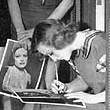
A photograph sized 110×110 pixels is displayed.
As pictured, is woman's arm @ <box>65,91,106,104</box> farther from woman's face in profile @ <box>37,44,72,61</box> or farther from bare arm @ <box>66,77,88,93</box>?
woman's face in profile @ <box>37,44,72,61</box>

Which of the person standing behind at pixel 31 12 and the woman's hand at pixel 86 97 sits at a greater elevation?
the person standing behind at pixel 31 12

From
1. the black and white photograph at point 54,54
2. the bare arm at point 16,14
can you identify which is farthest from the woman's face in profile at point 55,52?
the bare arm at point 16,14

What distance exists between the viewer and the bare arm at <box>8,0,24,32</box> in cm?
116

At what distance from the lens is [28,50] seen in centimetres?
119

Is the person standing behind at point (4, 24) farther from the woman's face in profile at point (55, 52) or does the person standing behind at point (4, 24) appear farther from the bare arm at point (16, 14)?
the woman's face in profile at point (55, 52)

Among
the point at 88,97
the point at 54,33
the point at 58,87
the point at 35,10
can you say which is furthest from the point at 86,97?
the point at 35,10

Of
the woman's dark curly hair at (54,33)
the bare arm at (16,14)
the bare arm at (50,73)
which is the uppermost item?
the bare arm at (16,14)

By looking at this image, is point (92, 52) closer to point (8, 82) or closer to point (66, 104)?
point (66, 104)

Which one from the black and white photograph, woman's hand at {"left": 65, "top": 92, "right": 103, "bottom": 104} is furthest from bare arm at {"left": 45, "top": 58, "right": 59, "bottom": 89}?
woman's hand at {"left": 65, "top": 92, "right": 103, "bottom": 104}

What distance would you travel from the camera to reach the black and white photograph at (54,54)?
1.13 metres

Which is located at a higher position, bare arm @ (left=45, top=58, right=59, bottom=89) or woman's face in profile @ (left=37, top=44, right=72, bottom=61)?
woman's face in profile @ (left=37, top=44, right=72, bottom=61)

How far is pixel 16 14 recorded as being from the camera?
1.17m

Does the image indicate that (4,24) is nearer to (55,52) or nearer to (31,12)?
(31,12)

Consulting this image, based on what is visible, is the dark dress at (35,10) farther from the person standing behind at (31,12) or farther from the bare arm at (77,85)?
the bare arm at (77,85)
